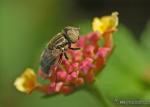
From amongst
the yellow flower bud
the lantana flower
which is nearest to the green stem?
the lantana flower

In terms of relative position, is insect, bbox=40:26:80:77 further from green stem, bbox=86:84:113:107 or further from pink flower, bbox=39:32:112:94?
green stem, bbox=86:84:113:107

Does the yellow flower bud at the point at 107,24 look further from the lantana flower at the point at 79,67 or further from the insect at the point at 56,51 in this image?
the insect at the point at 56,51

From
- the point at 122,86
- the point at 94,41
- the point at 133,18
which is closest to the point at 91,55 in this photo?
the point at 94,41

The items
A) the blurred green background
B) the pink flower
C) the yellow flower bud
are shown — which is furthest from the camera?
the blurred green background

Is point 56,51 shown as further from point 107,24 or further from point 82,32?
point 82,32

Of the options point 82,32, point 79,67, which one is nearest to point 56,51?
point 79,67

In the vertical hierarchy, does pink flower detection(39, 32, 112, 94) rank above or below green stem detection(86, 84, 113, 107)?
above

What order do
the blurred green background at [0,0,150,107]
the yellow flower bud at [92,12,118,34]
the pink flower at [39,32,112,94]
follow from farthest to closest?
the blurred green background at [0,0,150,107] < the yellow flower bud at [92,12,118,34] < the pink flower at [39,32,112,94]

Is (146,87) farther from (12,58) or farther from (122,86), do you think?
(12,58)

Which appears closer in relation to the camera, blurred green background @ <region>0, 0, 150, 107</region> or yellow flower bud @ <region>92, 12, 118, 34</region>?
yellow flower bud @ <region>92, 12, 118, 34</region>

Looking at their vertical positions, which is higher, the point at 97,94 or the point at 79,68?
the point at 79,68
